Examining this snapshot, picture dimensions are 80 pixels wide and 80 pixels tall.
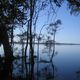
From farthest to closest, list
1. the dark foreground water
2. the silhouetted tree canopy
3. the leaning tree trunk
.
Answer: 1. the dark foreground water
2. the leaning tree trunk
3. the silhouetted tree canopy

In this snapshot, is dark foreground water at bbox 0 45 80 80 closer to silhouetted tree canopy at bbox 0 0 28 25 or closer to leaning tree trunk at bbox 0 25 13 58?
leaning tree trunk at bbox 0 25 13 58

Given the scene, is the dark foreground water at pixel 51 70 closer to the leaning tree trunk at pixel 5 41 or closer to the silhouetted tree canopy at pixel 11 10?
the leaning tree trunk at pixel 5 41

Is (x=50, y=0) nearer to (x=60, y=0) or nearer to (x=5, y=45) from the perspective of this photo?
(x=60, y=0)

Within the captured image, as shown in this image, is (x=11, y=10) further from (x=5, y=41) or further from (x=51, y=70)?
(x=51, y=70)

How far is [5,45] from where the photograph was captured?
585 inches

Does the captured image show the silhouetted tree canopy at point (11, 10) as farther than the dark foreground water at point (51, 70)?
No

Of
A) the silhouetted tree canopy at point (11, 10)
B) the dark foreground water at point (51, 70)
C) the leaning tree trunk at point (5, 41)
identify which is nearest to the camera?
the silhouetted tree canopy at point (11, 10)

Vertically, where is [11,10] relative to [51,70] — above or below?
above

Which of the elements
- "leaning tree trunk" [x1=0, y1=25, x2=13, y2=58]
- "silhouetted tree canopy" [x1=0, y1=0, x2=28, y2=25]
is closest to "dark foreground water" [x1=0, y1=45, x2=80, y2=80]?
"leaning tree trunk" [x1=0, y1=25, x2=13, y2=58]

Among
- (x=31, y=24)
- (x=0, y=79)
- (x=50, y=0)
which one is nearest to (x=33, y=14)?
(x=31, y=24)

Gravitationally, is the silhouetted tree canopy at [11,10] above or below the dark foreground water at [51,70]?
above

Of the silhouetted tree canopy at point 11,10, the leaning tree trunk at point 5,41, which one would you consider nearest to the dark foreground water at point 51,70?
the leaning tree trunk at point 5,41

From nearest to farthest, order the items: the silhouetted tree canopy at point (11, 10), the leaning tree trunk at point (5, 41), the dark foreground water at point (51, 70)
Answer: the silhouetted tree canopy at point (11, 10) → the leaning tree trunk at point (5, 41) → the dark foreground water at point (51, 70)

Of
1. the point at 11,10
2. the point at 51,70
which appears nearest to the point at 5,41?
the point at 11,10
